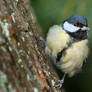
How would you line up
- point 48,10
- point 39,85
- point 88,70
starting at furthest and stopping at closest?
point 88,70 → point 48,10 → point 39,85

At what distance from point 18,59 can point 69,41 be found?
63cm

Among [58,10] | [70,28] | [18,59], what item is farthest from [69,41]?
[18,59]

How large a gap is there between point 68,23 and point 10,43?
75 cm

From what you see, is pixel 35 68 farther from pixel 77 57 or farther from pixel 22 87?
pixel 77 57

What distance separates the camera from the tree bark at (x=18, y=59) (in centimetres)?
88

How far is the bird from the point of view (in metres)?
1.52

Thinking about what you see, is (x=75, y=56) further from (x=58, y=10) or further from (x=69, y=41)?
(x=58, y=10)

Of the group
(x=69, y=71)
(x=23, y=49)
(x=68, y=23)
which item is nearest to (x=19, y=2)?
(x=23, y=49)

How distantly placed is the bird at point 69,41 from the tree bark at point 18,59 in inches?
12.8

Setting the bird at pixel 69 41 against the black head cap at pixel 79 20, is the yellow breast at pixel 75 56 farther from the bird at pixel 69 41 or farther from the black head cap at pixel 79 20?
the black head cap at pixel 79 20

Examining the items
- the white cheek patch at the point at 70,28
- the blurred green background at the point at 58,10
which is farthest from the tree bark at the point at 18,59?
the blurred green background at the point at 58,10

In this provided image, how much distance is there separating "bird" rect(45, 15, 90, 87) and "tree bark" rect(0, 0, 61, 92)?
32cm

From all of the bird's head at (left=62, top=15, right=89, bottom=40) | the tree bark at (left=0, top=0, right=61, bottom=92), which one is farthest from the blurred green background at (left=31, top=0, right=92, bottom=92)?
the tree bark at (left=0, top=0, right=61, bottom=92)

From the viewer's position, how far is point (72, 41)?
155 centimetres
